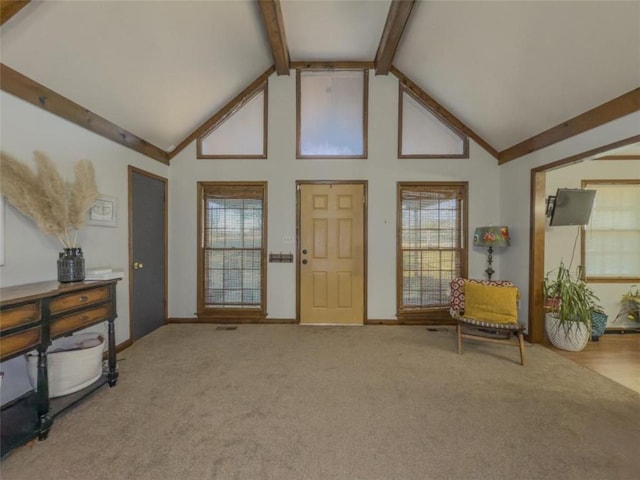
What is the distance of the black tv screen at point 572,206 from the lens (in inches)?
128

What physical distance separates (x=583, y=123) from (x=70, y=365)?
4874 millimetres

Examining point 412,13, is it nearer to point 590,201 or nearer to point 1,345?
point 590,201

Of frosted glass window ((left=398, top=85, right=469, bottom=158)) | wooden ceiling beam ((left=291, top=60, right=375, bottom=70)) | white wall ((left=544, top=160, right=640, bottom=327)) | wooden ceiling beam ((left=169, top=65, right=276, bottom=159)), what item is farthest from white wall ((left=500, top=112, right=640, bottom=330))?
wooden ceiling beam ((left=169, top=65, right=276, bottom=159))

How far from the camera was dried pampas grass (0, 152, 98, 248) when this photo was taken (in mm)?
1800

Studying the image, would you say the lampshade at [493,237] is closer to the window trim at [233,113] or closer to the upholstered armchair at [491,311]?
the upholstered armchair at [491,311]

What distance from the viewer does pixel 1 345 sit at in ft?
4.80

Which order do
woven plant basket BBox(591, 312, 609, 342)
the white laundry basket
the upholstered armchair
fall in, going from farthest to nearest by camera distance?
1. woven plant basket BBox(591, 312, 609, 342)
2. the upholstered armchair
3. the white laundry basket

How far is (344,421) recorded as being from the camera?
6.11 feet

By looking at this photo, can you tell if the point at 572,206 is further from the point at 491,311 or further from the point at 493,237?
the point at 491,311

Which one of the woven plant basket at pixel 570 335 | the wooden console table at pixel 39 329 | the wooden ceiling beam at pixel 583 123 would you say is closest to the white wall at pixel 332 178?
the wooden ceiling beam at pixel 583 123

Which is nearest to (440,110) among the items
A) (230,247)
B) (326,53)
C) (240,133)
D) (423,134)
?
(423,134)

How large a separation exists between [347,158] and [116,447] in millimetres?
3673

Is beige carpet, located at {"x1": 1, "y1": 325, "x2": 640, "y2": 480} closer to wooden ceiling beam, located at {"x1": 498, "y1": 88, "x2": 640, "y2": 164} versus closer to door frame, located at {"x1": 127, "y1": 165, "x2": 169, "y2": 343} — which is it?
door frame, located at {"x1": 127, "y1": 165, "x2": 169, "y2": 343}

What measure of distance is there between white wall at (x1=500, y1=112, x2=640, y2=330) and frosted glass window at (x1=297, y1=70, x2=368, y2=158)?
2022 mm
